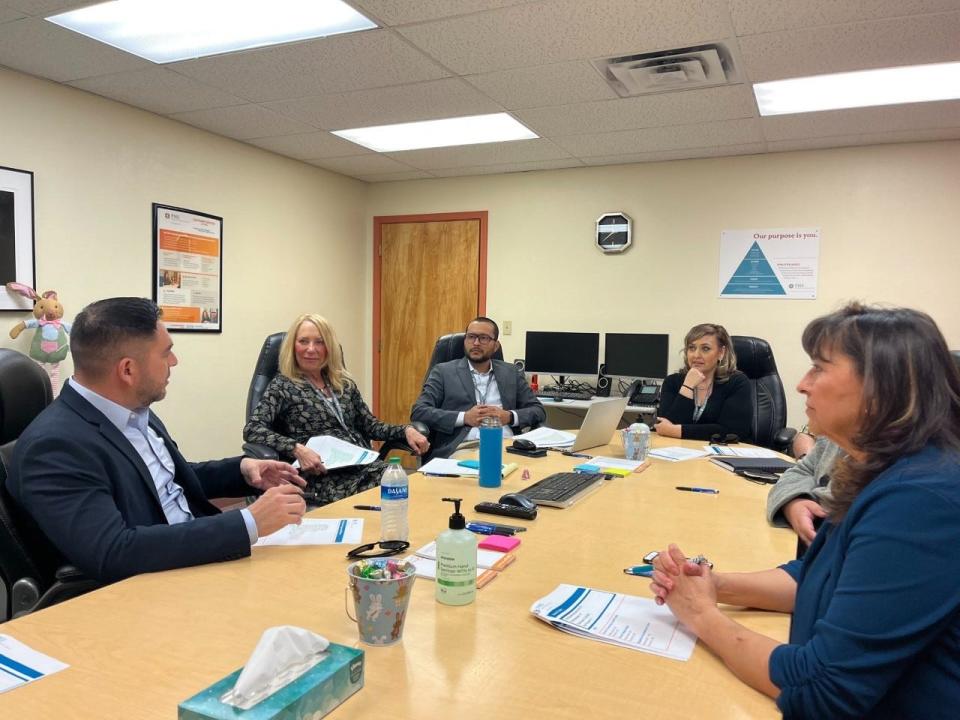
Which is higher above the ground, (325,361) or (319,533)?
(325,361)

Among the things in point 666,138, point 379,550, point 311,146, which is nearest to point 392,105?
point 311,146

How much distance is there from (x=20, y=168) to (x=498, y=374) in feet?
8.43

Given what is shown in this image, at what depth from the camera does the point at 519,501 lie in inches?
70.7

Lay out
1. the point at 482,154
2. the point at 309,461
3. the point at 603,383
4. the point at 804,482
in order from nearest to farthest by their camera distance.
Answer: the point at 804,482 → the point at 309,461 → the point at 482,154 → the point at 603,383

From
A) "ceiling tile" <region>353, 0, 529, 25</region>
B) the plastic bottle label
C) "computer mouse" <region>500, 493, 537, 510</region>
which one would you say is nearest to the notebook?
"computer mouse" <region>500, 493, 537, 510</region>

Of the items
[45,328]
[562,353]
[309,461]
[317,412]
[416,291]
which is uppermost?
[416,291]

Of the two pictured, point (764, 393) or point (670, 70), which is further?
point (764, 393)

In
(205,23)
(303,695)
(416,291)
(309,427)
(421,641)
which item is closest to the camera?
(303,695)

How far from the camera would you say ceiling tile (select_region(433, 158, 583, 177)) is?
194 inches

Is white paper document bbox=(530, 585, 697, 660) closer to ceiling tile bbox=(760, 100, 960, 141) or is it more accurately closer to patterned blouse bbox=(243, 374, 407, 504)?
patterned blouse bbox=(243, 374, 407, 504)

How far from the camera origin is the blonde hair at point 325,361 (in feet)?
10.3

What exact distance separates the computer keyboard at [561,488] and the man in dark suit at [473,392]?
122 centimetres

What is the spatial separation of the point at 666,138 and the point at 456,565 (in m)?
3.68

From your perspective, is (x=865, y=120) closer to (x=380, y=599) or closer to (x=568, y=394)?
(x=568, y=394)
